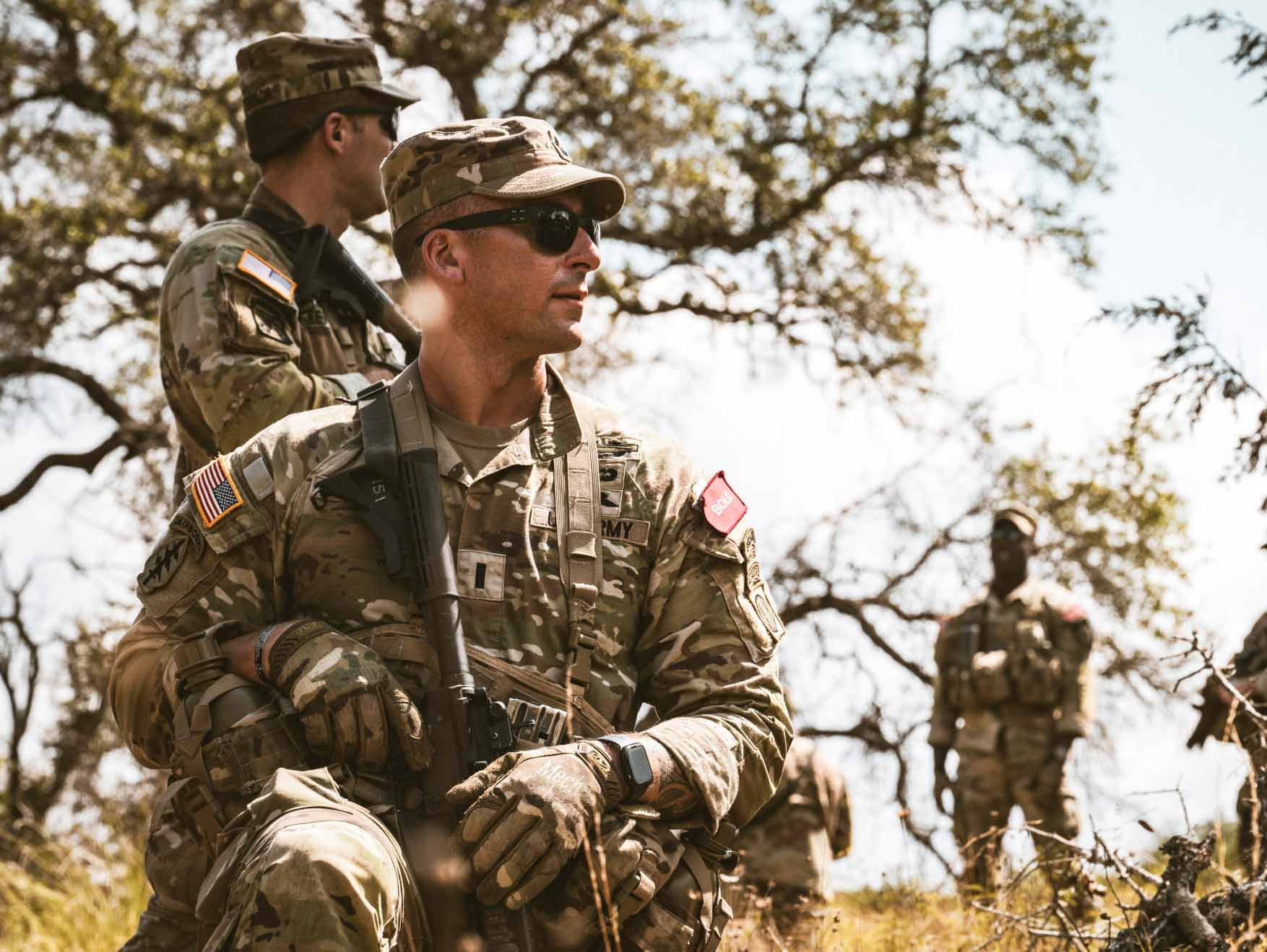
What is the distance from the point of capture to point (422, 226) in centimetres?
337

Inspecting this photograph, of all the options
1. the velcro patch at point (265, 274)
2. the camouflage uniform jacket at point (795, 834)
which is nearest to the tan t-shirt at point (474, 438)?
the velcro patch at point (265, 274)

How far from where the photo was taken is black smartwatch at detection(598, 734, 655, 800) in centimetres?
276

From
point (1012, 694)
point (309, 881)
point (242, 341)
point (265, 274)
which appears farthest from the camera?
point (1012, 694)

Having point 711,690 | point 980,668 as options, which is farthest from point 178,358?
point 980,668

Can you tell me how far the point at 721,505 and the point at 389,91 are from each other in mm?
2101

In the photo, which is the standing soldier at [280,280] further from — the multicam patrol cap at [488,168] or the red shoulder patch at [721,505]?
the red shoulder patch at [721,505]

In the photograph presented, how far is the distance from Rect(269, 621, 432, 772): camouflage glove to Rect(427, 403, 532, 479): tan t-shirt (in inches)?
20.5

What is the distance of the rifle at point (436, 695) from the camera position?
2705 millimetres

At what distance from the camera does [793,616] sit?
1527cm

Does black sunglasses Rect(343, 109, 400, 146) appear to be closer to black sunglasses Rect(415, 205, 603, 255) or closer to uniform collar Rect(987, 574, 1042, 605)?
black sunglasses Rect(415, 205, 603, 255)

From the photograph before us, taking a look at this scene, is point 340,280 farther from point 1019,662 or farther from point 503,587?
point 1019,662

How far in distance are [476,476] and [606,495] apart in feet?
0.91

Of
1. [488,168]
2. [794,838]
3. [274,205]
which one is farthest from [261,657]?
[794,838]

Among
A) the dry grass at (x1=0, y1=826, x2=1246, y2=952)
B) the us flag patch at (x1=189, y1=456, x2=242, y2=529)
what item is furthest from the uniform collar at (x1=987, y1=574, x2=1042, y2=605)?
the us flag patch at (x1=189, y1=456, x2=242, y2=529)
